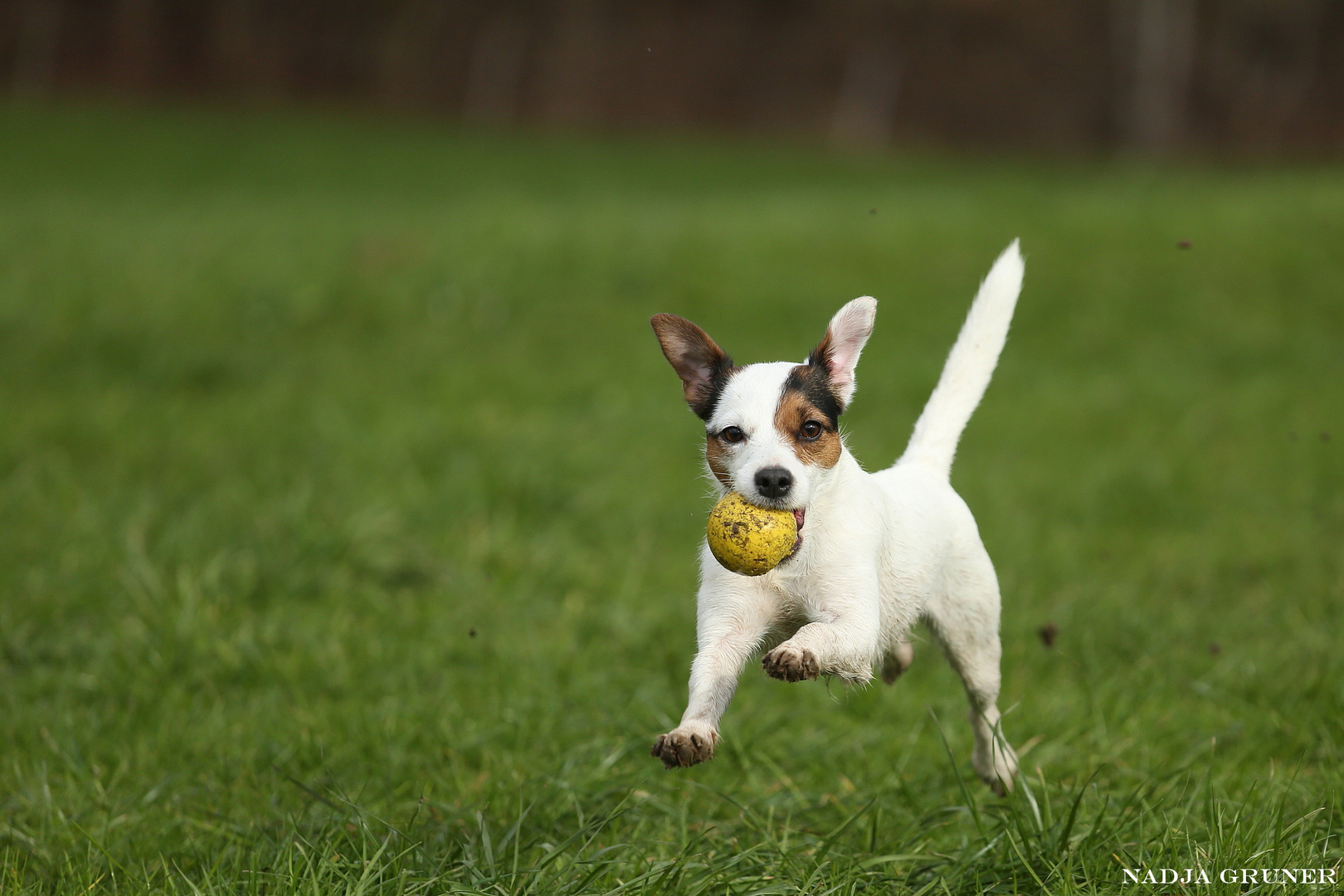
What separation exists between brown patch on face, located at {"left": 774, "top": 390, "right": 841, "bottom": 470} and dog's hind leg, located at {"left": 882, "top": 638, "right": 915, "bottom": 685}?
59 cm

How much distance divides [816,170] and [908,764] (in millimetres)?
22865

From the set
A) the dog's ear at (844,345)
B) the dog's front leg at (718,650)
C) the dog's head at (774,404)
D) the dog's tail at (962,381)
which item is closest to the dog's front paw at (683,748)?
the dog's front leg at (718,650)

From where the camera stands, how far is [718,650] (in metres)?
1.95

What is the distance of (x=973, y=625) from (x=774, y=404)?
75 centimetres

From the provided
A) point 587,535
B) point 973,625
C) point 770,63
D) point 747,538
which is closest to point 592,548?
point 587,535

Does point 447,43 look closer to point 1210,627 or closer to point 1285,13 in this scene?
point 1285,13

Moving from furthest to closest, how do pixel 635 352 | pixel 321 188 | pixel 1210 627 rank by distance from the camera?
pixel 321 188
pixel 635 352
pixel 1210 627

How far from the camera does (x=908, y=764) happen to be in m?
3.97

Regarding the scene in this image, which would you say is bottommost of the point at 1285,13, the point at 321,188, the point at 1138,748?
the point at 321,188

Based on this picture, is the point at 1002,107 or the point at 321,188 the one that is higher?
the point at 1002,107

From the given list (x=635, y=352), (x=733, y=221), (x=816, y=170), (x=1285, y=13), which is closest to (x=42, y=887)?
(x=635, y=352)

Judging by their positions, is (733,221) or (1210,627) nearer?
(1210,627)

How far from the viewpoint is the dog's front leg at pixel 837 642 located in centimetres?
171

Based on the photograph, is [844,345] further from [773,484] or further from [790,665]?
[790,665]
